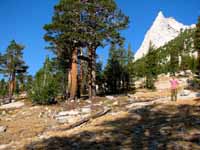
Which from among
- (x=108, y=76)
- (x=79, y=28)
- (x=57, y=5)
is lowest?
(x=108, y=76)

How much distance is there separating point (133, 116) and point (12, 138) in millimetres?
8421

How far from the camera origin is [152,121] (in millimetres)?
21297

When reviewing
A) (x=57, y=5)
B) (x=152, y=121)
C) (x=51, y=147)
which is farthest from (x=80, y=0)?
(x=51, y=147)

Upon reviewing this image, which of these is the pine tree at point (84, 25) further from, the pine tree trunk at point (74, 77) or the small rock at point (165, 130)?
the small rock at point (165, 130)

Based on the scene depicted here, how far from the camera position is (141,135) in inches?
686

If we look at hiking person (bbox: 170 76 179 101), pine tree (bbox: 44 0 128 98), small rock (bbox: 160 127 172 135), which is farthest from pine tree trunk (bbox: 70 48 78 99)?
small rock (bbox: 160 127 172 135)

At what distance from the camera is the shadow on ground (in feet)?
50.1

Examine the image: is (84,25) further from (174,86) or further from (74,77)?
(174,86)

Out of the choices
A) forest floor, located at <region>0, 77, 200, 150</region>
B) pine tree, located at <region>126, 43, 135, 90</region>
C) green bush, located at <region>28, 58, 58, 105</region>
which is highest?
pine tree, located at <region>126, 43, 135, 90</region>

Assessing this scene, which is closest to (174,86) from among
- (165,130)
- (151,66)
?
(165,130)

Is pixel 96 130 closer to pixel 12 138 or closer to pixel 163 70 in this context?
pixel 12 138

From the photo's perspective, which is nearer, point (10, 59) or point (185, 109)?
point (185, 109)

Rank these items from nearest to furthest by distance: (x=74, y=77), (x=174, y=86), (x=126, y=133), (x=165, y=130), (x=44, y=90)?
1. (x=165, y=130)
2. (x=126, y=133)
3. (x=174, y=86)
4. (x=44, y=90)
5. (x=74, y=77)

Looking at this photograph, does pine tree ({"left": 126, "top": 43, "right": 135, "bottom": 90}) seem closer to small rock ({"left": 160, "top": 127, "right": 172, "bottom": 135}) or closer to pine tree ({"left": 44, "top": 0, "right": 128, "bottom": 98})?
pine tree ({"left": 44, "top": 0, "right": 128, "bottom": 98})
